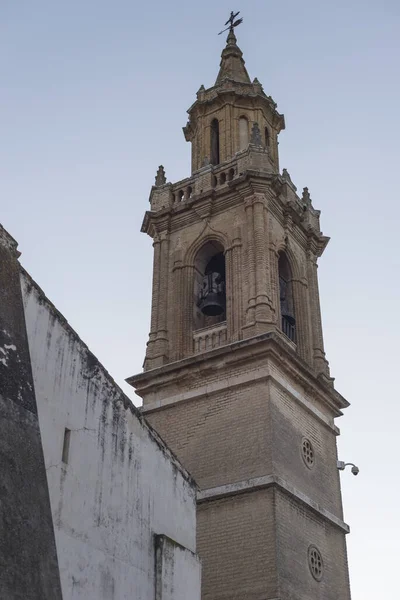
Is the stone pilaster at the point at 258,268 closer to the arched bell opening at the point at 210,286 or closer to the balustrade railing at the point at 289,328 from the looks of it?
the arched bell opening at the point at 210,286

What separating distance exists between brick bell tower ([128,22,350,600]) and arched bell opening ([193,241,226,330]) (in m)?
0.04

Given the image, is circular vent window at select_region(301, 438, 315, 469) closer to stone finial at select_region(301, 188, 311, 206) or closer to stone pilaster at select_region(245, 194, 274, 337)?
stone pilaster at select_region(245, 194, 274, 337)

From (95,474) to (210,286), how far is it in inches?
452

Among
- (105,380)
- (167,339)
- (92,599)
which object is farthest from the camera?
(167,339)

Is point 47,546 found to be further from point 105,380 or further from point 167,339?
point 167,339

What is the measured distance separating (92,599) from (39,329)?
3.41 m

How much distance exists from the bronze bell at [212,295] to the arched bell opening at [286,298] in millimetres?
1551

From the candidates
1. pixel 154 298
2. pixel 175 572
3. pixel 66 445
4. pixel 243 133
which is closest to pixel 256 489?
pixel 175 572

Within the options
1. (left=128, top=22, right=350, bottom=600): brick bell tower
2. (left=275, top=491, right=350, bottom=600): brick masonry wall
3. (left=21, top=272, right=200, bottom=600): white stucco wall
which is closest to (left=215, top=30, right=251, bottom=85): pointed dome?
(left=128, top=22, right=350, bottom=600): brick bell tower

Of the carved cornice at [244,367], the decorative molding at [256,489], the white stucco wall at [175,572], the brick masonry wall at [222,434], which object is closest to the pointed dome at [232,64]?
the carved cornice at [244,367]

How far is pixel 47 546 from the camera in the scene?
8.51 m

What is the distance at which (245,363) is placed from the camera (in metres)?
19.4

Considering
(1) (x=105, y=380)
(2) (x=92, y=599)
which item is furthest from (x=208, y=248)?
(2) (x=92, y=599)

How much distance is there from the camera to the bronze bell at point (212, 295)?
21.7 metres
